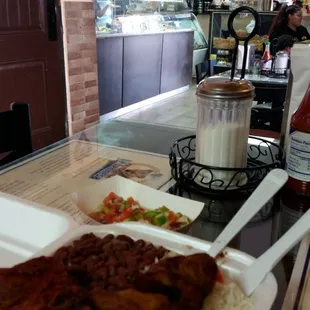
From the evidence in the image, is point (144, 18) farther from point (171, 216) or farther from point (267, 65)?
point (171, 216)

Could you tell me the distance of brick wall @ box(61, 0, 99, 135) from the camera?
288 centimetres

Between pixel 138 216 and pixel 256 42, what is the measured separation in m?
3.35

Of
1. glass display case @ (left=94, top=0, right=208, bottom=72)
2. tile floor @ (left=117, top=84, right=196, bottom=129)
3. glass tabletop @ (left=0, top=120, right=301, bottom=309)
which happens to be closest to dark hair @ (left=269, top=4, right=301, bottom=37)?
tile floor @ (left=117, top=84, right=196, bottom=129)

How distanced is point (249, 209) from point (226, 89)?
0.32m

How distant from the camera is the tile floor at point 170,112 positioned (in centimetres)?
405

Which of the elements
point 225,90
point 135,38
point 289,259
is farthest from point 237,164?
point 135,38

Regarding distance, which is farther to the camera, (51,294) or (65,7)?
(65,7)

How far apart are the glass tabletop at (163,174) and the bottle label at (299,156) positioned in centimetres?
7

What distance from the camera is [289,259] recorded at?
0.64 metres

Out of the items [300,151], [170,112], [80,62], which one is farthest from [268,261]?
[170,112]

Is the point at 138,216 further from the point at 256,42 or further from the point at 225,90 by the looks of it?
the point at 256,42

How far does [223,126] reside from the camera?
0.86 m

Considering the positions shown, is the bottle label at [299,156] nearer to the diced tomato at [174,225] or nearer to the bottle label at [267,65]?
the diced tomato at [174,225]

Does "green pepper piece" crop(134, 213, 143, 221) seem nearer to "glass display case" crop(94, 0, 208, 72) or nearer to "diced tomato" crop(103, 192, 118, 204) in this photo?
"diced tomato" crop(103, 192, 118, 204)
